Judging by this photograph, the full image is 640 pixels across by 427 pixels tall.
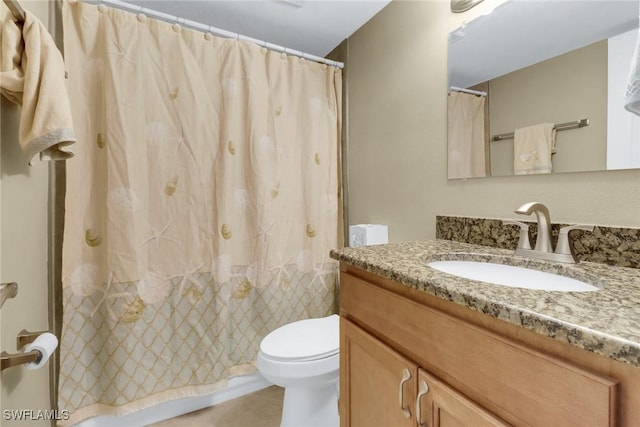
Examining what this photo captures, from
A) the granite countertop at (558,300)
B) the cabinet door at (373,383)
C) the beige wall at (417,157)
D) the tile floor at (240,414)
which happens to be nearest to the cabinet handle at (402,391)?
the cabinet door at (373,383)

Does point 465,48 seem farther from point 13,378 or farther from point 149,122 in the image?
point 13,378

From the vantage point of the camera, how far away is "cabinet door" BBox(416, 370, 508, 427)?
57cm

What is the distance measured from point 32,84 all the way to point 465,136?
1530 millimetres

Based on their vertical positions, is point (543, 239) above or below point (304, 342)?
above

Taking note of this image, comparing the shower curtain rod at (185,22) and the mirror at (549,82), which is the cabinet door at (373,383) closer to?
the mirror at (549,82)

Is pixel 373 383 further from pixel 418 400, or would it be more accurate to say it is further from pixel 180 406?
pixel 180 406

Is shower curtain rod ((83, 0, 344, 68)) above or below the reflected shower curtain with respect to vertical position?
above

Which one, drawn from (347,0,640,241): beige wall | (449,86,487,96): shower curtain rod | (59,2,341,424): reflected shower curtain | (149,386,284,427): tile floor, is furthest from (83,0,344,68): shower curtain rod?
(149,386,284,427): tile floor

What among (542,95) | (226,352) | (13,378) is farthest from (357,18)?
(13,378)

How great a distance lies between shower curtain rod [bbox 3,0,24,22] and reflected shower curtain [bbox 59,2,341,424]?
1.74 ft

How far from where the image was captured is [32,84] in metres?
0.84

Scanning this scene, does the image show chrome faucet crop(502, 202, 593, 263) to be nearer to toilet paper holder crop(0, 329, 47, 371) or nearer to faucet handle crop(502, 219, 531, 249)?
faucet handle crop(502, 219, 531, 249)

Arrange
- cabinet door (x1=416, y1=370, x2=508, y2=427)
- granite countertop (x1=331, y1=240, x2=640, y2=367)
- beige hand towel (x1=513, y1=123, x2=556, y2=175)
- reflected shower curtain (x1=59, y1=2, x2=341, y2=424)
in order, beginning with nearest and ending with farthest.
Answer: granite countertop (x1=331, y1=240, x2=640, y2=367)
cabinet door (x1=416, y1=370, x2=508, y2=427)
beige hand towel (x1=513, y1=123, x2=556, y2=175)
reflected shower curtain (x1=59, y1=2, x2=341, y2=424)

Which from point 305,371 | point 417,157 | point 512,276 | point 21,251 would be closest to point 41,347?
point 21,251
